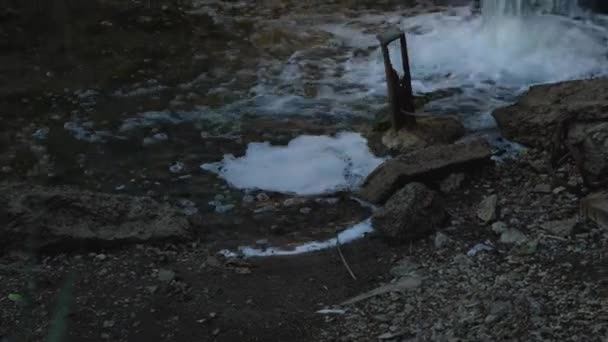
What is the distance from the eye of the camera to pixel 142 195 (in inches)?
220

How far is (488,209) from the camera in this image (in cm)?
472

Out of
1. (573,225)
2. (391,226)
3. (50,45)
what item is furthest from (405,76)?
(50,45)

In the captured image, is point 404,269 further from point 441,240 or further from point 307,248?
point 307,248

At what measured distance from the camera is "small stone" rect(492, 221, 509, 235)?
4.47 m

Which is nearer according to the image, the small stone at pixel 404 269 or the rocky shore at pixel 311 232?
the rocky shore at pixel 311 232

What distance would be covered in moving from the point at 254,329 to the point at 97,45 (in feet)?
19.1

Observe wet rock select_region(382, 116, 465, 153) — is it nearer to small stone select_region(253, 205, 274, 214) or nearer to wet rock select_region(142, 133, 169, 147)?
small stone select_region(253, 205, 274, 214)

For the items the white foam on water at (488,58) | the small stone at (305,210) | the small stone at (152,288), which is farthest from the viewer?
the white foam on water at (488,58)

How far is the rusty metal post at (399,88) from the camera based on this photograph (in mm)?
5820

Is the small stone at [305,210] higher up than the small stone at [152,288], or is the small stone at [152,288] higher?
the small stone at [152,288]

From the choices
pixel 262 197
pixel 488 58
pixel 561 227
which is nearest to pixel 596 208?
pixel 561 227

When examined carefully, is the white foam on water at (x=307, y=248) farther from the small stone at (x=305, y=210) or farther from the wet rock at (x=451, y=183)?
the wet rock at (x=451, y=183)

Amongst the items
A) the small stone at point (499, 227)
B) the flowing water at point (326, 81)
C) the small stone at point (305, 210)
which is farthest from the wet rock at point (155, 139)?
the small stone at point (499, 227)

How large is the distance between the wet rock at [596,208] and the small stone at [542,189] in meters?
0.38
